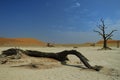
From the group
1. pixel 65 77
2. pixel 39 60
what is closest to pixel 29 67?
pixel 39 60

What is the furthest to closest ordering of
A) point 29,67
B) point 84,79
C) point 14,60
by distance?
1. point 14,60
2. point 29,67
3. point 84,79

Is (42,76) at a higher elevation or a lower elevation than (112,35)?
lower

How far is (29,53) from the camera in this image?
17.6m

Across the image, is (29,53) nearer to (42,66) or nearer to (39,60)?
(39,60)

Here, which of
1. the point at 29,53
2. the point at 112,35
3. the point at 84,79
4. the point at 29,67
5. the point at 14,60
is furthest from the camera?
the point at 112,35

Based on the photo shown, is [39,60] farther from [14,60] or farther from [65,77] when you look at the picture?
[65,77]

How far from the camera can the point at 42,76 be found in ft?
35.5

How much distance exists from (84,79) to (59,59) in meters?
6.83

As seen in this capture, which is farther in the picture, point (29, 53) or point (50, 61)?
point (29, 53)

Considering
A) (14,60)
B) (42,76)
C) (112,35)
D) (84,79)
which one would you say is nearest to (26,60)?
(14,60)

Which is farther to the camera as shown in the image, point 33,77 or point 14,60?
point 14,60

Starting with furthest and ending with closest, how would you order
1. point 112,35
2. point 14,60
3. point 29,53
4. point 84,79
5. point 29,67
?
point 112,35, point 29,53, point 14,60, point 29,67, point 84,79

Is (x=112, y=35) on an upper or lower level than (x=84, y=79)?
upper

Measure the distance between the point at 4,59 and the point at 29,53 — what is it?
2.14 m
